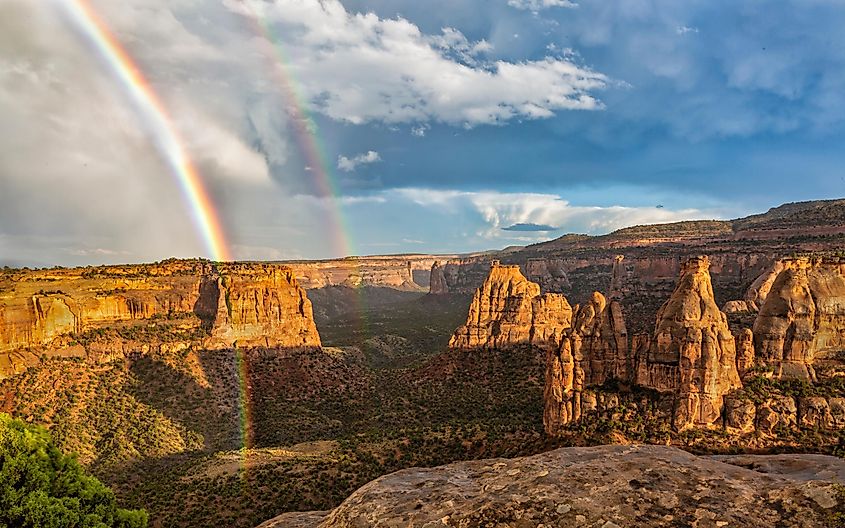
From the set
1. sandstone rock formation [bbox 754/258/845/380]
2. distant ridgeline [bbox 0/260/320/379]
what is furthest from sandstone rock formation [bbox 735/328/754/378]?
distant ridgeline [bbox 0/260/320/379]

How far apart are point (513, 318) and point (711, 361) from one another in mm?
43010

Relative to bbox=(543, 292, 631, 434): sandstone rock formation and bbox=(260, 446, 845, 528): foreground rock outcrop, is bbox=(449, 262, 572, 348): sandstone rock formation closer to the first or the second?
bbox=(543, 292, 631, 434): sandstone rock formation

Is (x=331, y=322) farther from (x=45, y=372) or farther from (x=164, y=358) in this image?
(x=45, y=372)

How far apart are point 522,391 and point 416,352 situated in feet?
184

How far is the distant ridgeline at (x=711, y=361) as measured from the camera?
31344 mm

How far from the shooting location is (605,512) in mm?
6590

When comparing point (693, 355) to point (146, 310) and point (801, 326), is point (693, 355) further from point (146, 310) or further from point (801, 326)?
point (146, 310)

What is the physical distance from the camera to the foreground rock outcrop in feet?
21.3

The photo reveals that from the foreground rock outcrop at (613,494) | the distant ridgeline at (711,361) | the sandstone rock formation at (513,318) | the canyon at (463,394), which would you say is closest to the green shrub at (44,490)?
the canyon at (463,394)

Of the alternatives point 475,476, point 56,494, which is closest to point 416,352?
point 56,494

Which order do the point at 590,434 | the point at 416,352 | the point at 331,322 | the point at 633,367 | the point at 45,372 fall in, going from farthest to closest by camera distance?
the point at 331,322 < the point at 416,352 < the point at 45,372 < the point at 633,367 < the point at 590,434

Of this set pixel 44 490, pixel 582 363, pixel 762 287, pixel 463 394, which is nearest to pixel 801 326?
pixel 582 363

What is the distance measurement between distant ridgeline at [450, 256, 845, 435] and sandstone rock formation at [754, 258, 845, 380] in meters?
0.07

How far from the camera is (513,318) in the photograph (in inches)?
2931
